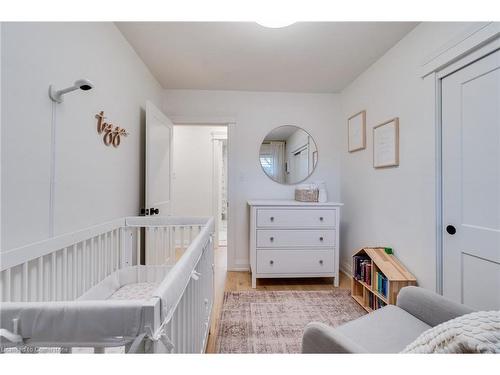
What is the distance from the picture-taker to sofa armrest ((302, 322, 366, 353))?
0.75 m

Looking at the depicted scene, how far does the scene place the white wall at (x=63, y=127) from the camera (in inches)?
39.8

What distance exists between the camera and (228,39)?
200cm

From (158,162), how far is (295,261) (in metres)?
1.76

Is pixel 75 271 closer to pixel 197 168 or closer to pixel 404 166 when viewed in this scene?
pixel 404 166

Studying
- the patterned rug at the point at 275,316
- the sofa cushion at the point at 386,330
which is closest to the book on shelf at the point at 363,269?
the patterned rug at the point at 275,316

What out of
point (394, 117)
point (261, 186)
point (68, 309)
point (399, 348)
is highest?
point (394, 117)

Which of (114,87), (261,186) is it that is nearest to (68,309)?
(114,87)

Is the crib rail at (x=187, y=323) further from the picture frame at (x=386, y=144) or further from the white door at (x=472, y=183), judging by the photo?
the picture frame at (x=386, y=144)

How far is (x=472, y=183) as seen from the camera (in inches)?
58.3

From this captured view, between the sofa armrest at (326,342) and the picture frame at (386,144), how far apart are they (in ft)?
5.67

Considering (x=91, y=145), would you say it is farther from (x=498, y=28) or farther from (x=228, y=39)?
(x=498, y=28)

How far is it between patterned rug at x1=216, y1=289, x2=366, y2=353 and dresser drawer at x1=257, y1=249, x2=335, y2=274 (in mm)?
231
